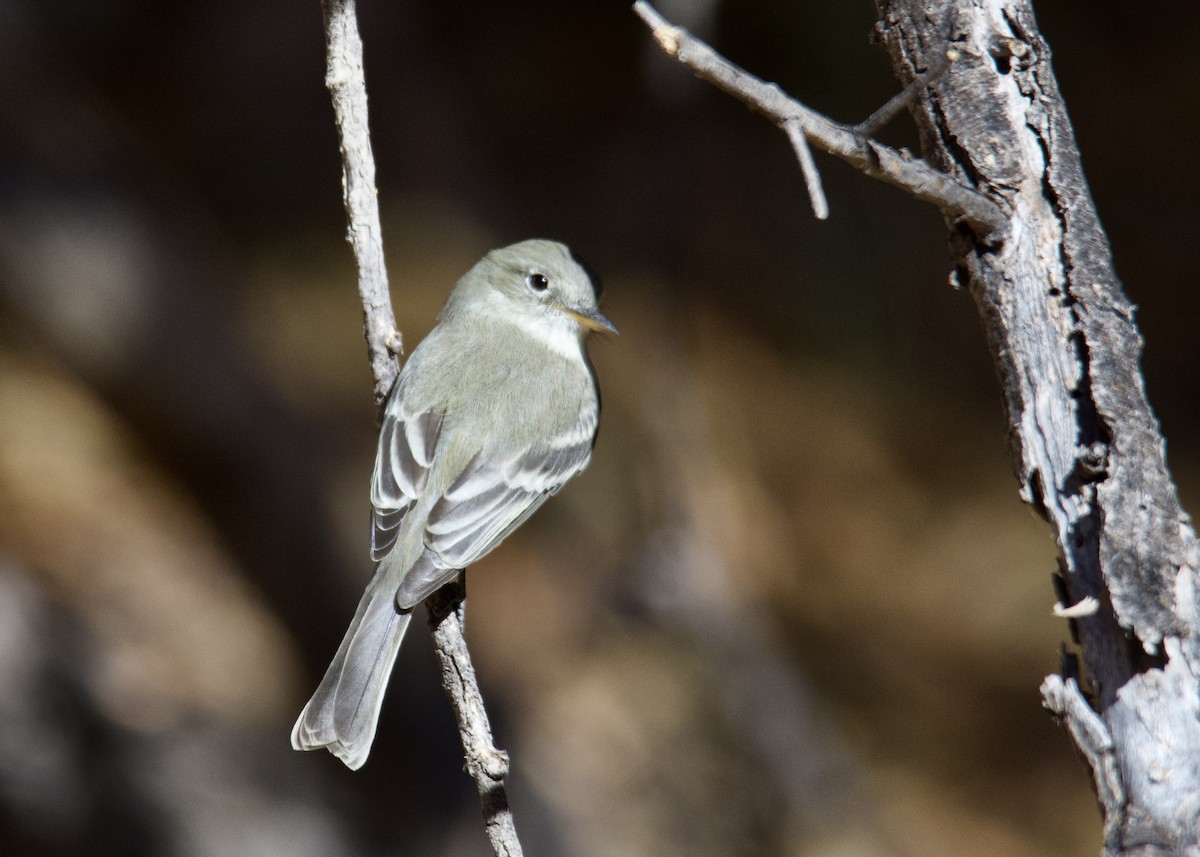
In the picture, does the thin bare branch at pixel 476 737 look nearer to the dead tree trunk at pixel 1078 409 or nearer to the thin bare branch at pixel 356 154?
the thin bare branch at pixel 356 154

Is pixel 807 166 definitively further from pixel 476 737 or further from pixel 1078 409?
pixel 476 737

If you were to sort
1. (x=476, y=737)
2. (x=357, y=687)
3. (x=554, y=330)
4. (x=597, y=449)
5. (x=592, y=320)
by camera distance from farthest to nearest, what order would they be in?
(x=597, y=449)
(x=554, y=330)
(x=592, y=320)
(x=357, y=687)
(x=476, y=737)

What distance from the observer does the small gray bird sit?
10.1 feet

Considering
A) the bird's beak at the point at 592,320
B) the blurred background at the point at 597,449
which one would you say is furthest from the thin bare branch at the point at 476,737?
the blurred background at the point at 597,449

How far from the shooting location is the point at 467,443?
358cm

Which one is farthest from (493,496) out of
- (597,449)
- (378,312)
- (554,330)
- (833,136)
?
(597,449)

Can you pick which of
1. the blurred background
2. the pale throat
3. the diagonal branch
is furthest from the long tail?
the blurred background

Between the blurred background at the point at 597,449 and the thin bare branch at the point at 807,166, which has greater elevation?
the thin bare branch at the point at 807,166

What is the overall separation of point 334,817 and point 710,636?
2.17 meters

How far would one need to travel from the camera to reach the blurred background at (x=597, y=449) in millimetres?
5078

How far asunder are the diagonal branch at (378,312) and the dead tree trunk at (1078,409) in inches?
47.3

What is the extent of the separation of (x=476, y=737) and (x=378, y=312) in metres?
1.22

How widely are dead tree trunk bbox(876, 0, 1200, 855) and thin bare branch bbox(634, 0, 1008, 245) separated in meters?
0.09

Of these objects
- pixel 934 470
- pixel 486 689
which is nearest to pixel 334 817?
pixel 486 689
